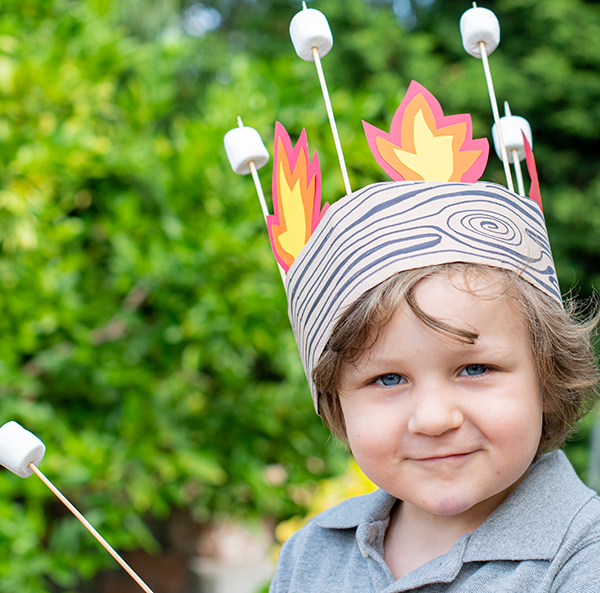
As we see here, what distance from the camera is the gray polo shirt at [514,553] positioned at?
2.85ft

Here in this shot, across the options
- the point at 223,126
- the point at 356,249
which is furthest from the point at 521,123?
the point at 223,126

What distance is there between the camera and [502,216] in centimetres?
95

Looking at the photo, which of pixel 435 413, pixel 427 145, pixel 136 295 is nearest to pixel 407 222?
pixel 427 145

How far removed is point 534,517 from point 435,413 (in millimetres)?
230

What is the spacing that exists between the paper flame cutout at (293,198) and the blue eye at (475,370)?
335mm

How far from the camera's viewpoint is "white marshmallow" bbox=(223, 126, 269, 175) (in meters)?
1.19

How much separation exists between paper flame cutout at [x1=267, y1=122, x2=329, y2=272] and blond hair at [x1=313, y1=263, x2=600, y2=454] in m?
0.20

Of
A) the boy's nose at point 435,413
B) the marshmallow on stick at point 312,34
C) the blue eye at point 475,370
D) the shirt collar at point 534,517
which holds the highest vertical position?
the marshmallow on stick at point 312,34

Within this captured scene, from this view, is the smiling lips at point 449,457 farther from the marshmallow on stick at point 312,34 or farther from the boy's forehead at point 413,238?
the marshmallow on stick at point 312,34

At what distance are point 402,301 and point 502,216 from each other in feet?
0.67

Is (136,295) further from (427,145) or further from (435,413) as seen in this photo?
(435,413)

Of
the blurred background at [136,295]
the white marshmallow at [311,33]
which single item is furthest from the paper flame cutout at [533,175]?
the blurred background at [136,295]

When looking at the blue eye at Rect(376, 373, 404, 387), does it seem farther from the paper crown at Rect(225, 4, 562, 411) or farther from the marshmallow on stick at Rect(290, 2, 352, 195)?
the marshmallow on stick at Rect(290, 2, 352, 195)

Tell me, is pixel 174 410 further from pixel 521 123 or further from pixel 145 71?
pixel 521 123
